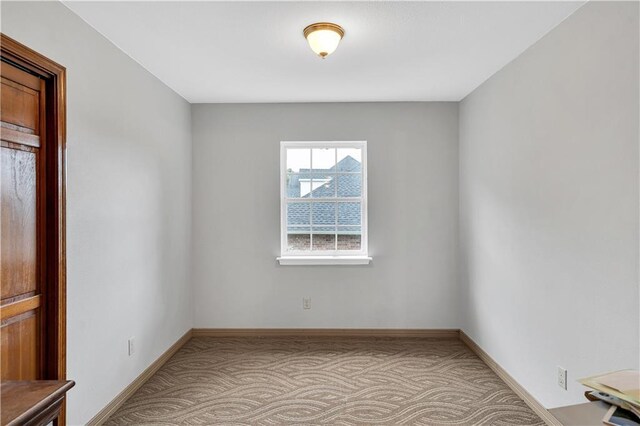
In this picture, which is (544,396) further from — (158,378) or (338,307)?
(158,378)

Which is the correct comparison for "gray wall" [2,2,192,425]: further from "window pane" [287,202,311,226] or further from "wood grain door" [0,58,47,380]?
"window pane" [287,202,311,226]

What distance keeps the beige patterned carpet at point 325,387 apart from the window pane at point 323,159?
192cm

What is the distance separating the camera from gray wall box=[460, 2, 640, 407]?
1963 mm

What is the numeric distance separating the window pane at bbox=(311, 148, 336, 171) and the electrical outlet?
286cm

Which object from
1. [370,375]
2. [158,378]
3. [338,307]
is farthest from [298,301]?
A: [158,378]

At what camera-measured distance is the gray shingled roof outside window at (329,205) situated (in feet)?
14.7

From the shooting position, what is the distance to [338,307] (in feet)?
14.4

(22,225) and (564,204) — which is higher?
(564,204)

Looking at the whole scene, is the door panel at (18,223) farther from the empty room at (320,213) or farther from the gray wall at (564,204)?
the gray wall at (564,204)

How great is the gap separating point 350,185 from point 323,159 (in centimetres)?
43

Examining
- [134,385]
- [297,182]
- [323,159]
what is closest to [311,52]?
[323,159]

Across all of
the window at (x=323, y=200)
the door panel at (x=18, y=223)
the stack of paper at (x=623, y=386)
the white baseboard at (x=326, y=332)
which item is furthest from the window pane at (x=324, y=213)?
the stack of paper at (x=623, y=386)

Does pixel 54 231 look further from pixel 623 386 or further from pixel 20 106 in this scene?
pixel 623 386

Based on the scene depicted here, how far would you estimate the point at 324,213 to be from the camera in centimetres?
450
